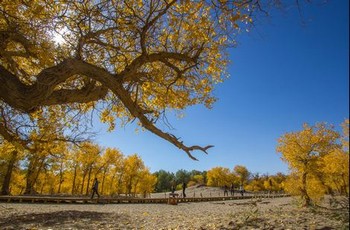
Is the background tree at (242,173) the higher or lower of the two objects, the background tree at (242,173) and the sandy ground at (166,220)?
the higher

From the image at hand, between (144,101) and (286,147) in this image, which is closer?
(144,101)

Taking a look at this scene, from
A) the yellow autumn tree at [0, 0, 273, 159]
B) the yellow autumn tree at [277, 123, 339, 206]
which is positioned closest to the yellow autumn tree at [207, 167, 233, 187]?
the yellow autumn tree at [277, 123, 339, 206]

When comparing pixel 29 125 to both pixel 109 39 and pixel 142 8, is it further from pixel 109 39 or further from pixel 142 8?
pixel 142 8

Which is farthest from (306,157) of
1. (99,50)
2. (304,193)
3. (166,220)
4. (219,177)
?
(219,177)

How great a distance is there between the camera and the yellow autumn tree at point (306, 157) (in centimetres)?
1936

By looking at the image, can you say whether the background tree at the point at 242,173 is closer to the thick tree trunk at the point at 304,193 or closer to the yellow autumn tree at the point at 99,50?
the thick tree trunk at the point at 304,193

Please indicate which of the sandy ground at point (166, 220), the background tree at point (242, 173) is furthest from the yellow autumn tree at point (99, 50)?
the background tree at point (242, 173)

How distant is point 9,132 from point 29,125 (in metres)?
0.83

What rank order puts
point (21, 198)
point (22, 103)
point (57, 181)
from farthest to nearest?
point (57, 181)
point (21, 198)
point (22, 103)

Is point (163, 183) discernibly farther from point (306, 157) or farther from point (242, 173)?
point (306, 157)

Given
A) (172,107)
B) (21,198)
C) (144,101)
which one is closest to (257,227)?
(172,107)

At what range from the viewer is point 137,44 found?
7852mm

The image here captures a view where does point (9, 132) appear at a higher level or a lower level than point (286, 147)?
lower

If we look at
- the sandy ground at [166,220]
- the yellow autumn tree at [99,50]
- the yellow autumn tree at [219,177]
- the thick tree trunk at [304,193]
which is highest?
the yellow autumn tree at [219,177]
